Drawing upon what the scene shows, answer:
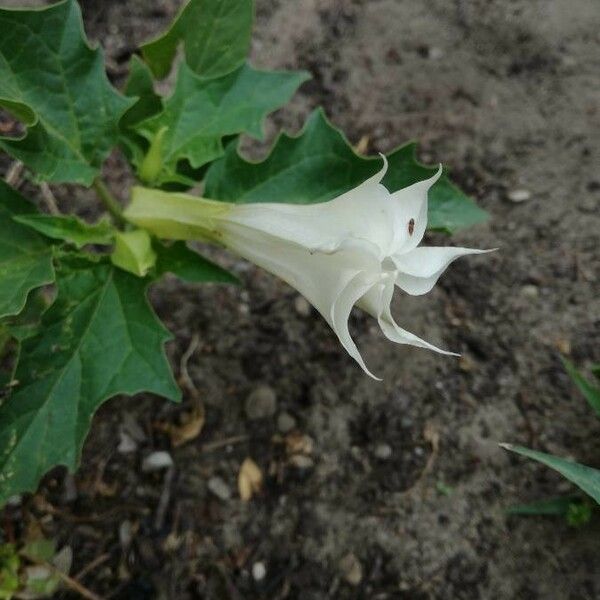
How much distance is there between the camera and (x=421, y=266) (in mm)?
775

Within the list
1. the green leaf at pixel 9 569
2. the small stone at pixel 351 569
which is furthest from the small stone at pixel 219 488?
the green leaf at pixel 9 569

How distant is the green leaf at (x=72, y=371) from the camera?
3.41 ft

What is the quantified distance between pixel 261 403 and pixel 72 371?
50 cm

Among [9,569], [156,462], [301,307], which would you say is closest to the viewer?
[9,569]

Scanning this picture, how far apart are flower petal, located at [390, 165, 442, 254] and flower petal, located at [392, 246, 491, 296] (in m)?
0.01

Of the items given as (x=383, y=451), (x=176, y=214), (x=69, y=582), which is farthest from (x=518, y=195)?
(x=69, y=582)

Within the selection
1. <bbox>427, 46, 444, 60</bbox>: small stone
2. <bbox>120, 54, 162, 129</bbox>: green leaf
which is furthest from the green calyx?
<bbox>427, 46, 444, 60</bbox>: small stone

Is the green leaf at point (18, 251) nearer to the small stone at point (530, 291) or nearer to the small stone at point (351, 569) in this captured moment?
the small stone at point (351, 569)

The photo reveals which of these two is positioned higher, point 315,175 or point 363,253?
point 363,253

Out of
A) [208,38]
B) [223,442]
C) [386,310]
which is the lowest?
[223,442]

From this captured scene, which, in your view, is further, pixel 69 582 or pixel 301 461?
pixel 301 461

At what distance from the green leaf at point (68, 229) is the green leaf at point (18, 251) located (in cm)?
2

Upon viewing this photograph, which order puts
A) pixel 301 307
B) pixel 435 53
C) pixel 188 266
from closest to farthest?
pixel 188 266 < pixel 301 307 < pixel 435 53

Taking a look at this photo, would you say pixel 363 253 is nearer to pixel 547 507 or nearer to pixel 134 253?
pixel 134 253
